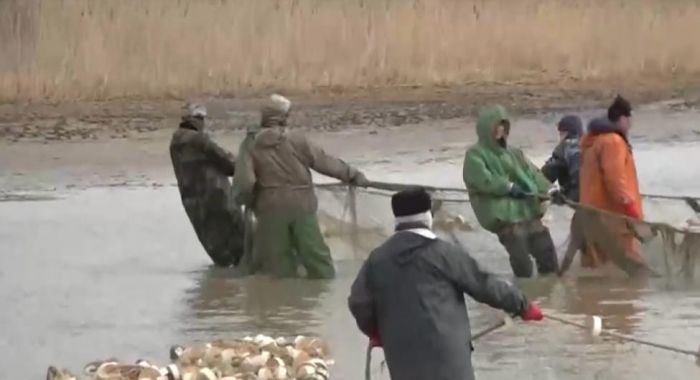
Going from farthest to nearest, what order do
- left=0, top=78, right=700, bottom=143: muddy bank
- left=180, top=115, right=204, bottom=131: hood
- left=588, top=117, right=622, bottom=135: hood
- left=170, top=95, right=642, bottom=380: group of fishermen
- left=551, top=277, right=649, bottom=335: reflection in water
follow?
left=0, top=78, right=700, bottom=143: muddy bank → left=180, top=115, right=204, bottom=131: hood → left=170, top=95, right=642, bottom=380: group of fishermen → left=588, top=117, right=622, bottom=135: hood → left=551, top=277, right=649, bottom=335: reflection in water

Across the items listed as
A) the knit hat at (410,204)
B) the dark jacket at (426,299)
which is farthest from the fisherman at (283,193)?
the knit hat at (410,204)

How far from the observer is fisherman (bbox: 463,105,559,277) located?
13859mm

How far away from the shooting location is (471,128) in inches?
1118

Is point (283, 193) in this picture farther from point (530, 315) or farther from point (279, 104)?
point (530, 315)

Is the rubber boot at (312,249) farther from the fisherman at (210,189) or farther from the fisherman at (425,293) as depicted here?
the fisherman at (425,293)

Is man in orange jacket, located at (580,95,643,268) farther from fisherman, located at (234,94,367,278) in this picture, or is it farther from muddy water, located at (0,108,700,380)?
fisherman, located at (234,94,367,278)

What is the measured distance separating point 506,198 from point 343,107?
1703 centimetres

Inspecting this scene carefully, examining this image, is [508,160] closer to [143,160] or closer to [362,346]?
[362,346]

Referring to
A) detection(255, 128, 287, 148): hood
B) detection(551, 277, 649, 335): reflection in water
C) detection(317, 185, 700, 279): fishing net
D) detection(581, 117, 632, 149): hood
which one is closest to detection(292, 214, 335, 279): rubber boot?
detection(317, 185, 700, 279): fishing net

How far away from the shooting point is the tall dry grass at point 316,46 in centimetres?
3161

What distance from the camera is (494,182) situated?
13812mm

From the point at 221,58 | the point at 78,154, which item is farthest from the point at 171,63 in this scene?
the point at 78,154

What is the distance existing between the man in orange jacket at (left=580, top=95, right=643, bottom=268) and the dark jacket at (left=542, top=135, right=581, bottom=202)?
78 cm

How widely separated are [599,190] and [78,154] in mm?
13871
